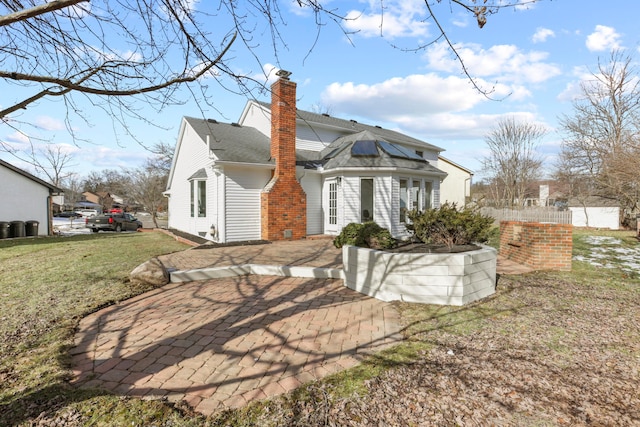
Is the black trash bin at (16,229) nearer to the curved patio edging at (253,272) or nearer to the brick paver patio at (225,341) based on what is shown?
the curved patio edging at (253,272)

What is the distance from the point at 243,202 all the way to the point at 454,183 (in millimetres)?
21488

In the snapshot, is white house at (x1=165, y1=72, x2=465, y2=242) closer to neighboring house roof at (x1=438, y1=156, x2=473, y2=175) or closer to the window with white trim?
the window with white trim

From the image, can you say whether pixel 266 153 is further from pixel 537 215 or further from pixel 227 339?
pixel 537 215

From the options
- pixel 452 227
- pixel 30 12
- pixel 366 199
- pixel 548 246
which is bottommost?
pixel 548 246

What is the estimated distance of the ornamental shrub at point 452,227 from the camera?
611cm

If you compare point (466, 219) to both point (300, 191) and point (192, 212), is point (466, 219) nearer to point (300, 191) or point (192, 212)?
point (300, 191)

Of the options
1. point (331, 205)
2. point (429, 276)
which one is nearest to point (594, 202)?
point (331, 205)

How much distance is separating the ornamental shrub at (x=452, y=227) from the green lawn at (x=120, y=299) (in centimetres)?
107

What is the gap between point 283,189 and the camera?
38.1ft

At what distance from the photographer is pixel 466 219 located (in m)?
6.14

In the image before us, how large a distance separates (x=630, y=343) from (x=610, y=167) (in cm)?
1325

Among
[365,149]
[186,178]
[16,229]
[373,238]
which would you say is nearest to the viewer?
[373,238]

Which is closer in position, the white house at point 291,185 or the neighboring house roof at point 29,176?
the white house at point 291,185

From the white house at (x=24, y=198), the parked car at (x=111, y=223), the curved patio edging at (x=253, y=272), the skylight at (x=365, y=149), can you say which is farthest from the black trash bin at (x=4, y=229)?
the skylight at (x=365, y=149)
